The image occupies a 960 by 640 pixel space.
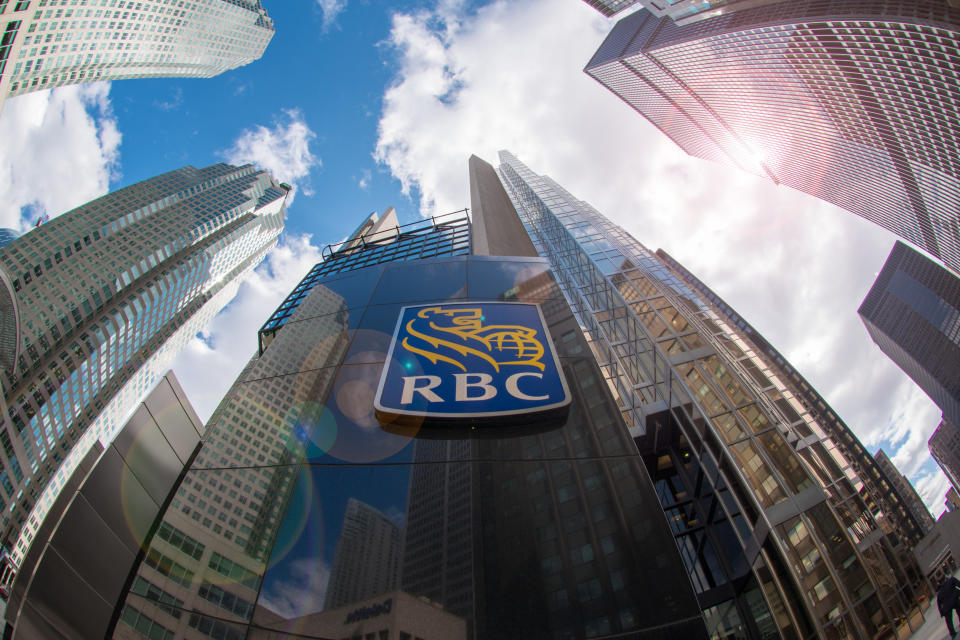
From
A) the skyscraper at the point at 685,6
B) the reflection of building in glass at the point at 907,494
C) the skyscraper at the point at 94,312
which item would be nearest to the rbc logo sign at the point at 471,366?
the skyscraper at the point at 94,312

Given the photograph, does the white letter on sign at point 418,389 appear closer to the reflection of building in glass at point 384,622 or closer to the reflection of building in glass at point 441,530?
the reflection of building in glass at point 441,530

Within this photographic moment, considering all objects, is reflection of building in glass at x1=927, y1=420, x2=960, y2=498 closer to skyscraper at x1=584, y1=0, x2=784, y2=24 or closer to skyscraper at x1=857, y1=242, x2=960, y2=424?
skyscraper at x1=857, y1=242, x2=960, y2=424

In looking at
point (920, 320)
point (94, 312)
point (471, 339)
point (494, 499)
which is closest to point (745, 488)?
point (471, 339)

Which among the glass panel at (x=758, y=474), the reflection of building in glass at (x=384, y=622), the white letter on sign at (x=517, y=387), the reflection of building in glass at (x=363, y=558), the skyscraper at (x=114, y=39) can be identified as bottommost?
the reflection of building in glass at (x=384, y=622)

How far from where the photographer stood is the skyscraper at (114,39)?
101188 mm

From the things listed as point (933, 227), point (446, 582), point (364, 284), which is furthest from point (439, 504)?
point (933, 227)

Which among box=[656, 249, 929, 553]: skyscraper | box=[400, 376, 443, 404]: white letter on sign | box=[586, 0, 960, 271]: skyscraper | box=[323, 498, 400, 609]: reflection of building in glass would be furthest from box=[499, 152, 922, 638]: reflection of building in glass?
box=[586, 0, 960, 271]: skyscraper

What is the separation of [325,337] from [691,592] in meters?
8.39

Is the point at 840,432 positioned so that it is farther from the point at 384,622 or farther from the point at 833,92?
the point at 384,622

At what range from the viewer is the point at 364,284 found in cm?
1258

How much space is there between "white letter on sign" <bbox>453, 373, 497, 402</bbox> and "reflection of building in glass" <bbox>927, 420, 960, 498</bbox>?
20651 centimetres

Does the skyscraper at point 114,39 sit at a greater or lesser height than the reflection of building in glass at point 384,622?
greater

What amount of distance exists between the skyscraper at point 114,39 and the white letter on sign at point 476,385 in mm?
129213

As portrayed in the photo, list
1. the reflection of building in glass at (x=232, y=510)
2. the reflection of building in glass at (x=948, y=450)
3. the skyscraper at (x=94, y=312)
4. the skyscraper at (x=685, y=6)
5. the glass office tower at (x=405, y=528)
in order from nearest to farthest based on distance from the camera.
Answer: the glass office tower at (x=405, y=528)
the reflection of building in glass at (x=232, y=510)
the skyscraper at (x=685, y=6)
the skyscraper at (x=94, y=312)
the reflection of building in glass at (x=948, y=450)
